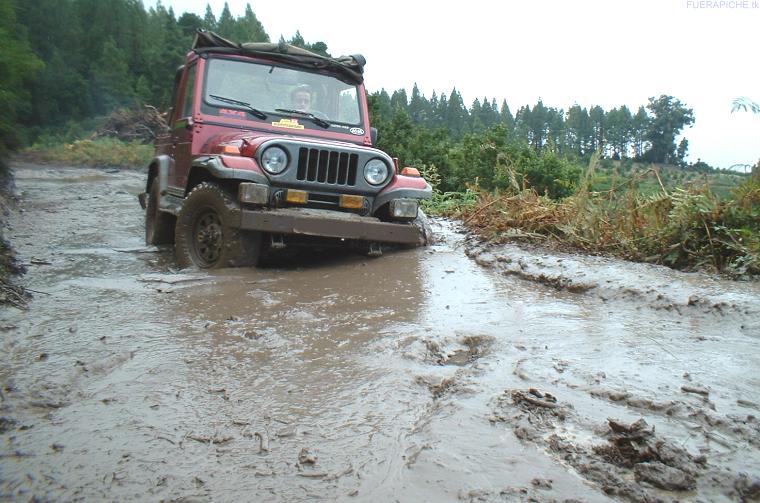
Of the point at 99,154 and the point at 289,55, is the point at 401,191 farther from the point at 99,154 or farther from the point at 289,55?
the point at 99,154

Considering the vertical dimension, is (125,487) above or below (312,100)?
below

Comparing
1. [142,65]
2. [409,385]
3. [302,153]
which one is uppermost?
[142,65]

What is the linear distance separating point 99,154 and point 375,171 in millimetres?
21934

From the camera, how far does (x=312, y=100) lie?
17.7ft

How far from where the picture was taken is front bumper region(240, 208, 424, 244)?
4.14 meters

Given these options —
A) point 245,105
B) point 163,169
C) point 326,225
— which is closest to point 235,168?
point 326,225

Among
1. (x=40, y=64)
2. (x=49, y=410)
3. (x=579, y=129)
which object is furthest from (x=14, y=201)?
(x=579, y=129)

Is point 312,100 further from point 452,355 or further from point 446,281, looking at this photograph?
point 452,355

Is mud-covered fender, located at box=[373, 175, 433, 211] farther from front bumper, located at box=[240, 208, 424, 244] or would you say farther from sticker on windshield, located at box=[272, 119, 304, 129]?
sticker on windshield, located at box=[272, 119, 304, 129]

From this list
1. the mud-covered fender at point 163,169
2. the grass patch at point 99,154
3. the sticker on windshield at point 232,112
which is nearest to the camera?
the sticker on windshield at point 232,112

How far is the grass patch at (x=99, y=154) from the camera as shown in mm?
22516

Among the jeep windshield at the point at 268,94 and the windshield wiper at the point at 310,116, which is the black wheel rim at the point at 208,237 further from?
the windshield wiper at the point at 310,116

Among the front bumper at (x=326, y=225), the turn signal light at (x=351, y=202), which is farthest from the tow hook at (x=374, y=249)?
the turn signal light at (x=351, y=202)

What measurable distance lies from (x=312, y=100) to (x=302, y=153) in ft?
3.86
